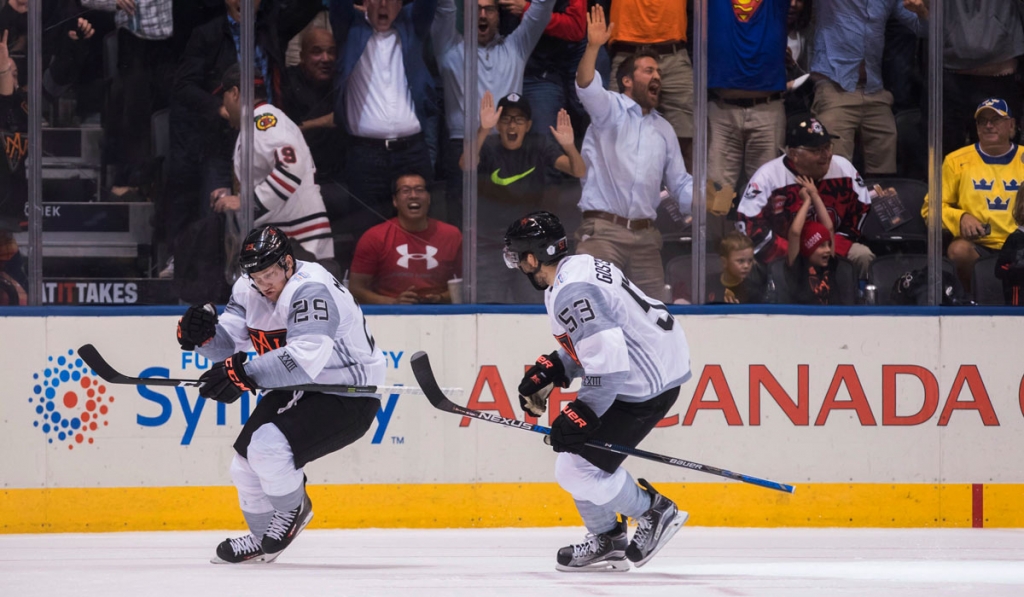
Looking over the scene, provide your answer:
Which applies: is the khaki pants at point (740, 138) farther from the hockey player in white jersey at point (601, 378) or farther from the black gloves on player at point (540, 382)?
the black gloves on player at point (540, 382)

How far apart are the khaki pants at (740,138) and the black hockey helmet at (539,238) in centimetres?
179

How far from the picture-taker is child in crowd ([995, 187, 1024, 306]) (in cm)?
532

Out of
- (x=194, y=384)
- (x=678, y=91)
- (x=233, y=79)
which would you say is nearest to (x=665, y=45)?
(x=678, y=91)

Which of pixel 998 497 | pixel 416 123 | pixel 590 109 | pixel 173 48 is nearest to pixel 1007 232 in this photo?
pixel 998 497

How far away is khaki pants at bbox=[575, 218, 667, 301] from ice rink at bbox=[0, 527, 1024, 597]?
1.10 metres

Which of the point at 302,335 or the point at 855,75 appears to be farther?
the point at 855,75

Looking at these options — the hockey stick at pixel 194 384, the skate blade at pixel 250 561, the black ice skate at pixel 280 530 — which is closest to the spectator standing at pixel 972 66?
the hockey stick at pixel 194 384

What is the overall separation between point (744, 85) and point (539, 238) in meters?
2.05

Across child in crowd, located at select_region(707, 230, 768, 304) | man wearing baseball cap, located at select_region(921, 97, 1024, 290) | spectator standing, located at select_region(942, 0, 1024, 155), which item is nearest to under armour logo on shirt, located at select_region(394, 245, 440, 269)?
child in crowd, located at select_region(707, 230, 768, 304)

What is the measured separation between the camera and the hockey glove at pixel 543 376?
3.84 m

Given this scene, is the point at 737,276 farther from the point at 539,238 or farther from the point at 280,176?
the point at 280,176

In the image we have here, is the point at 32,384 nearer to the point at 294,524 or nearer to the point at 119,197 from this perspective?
the point at 119,197

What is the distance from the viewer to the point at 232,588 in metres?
3.42

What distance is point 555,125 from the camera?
5.38 meters
